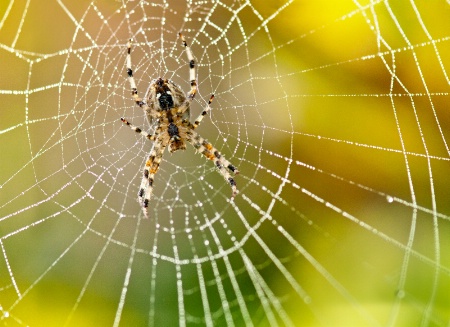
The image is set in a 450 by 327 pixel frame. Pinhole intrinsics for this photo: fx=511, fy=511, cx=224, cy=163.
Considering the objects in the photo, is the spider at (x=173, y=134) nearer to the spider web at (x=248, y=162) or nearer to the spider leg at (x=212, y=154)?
the spider leg at (x=212, y=154)

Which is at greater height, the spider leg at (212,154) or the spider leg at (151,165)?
the spider leg at (212,154)

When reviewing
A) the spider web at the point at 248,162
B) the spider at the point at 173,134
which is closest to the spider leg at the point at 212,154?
the spider at the point at 173,134

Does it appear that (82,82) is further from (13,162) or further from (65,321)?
(65,321)

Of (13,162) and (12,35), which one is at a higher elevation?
(12,35)

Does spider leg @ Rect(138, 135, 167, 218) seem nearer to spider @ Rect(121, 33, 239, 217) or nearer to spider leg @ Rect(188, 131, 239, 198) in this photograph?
spider @ Rect(121, 33, 239, 217)

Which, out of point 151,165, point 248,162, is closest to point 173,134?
point 151,165

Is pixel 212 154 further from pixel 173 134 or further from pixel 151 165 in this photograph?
pixel 151 165

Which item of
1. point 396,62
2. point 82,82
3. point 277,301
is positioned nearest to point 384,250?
point 277,301

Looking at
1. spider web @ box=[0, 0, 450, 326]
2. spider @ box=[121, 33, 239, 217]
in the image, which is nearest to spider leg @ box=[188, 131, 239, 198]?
spider @ box=[121, 33, 239, 217]
